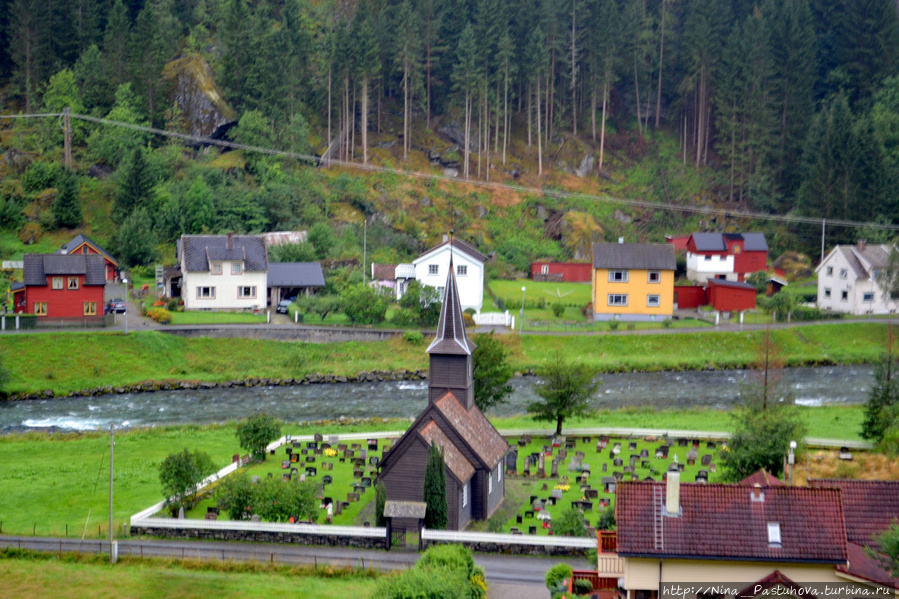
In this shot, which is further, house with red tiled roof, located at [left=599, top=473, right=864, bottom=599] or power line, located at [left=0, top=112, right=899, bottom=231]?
power line, located at [left=0, top=112, right=899, bottom=231]

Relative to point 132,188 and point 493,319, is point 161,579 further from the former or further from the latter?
point 132,188

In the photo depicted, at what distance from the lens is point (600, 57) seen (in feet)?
317

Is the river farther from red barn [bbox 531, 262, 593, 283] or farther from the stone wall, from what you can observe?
red barn [bbox 531, 262, 593, 283]

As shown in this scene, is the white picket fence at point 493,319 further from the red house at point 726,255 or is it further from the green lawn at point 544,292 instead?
the red house at point 726,255

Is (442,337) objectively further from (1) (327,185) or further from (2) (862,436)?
(1) (327,185)

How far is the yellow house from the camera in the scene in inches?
2746

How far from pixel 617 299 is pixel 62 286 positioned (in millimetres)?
33297

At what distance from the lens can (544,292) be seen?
7575 centimetres

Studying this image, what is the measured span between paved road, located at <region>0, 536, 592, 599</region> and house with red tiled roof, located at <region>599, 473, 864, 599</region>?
544cm

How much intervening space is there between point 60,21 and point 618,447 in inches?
2753

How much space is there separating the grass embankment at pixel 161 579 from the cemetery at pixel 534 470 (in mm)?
4452

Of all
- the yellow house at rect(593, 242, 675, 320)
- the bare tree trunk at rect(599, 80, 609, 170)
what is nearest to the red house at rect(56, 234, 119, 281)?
the yellow house at rect(593, 242, 675, 320)

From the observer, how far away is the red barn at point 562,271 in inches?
3206

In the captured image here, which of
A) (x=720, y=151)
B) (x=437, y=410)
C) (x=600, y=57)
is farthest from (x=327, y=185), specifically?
(x=437, y=410)
